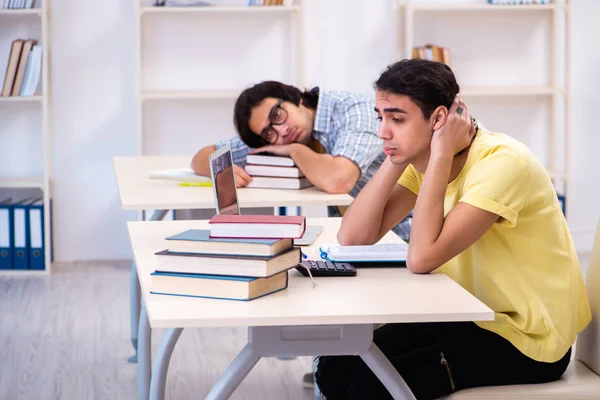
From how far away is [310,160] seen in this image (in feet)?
9.61

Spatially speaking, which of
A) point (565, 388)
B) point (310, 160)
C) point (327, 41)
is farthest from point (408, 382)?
point (327, 41)

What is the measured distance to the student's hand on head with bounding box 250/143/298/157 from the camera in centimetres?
301

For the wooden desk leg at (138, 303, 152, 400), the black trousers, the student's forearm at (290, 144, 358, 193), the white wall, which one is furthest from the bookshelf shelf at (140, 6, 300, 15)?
the black trousers

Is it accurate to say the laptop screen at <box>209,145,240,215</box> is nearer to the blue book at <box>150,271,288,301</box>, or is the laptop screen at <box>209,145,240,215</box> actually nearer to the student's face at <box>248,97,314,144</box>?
the blue book at <box>150,271,288,301</box>

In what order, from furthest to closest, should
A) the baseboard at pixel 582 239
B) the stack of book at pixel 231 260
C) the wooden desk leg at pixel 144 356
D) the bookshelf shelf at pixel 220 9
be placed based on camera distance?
1. the baseboard at pixel 582 239
2. the bookshelf shelf at pixel 220 9
3. the wooden desk leg at pixel 144 356
4. the stack of book at pixel 231 260

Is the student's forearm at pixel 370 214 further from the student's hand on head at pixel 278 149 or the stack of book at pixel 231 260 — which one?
the student's hand on head at pixel 278 149

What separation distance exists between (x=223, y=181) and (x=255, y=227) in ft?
1.84

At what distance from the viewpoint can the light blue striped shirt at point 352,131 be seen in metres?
3.01

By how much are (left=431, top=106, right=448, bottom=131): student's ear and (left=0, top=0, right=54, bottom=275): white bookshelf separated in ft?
10.0

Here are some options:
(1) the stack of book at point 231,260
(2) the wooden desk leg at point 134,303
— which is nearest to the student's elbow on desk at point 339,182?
(2) the wooden desk leg at point 134,303

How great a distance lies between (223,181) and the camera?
2.17m

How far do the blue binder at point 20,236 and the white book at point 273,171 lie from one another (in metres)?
1.91

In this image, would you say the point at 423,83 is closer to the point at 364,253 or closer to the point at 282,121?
the point at 364,253

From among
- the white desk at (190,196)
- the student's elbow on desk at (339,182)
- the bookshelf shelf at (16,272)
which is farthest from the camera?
the bookshelf shelf at (16,272)
